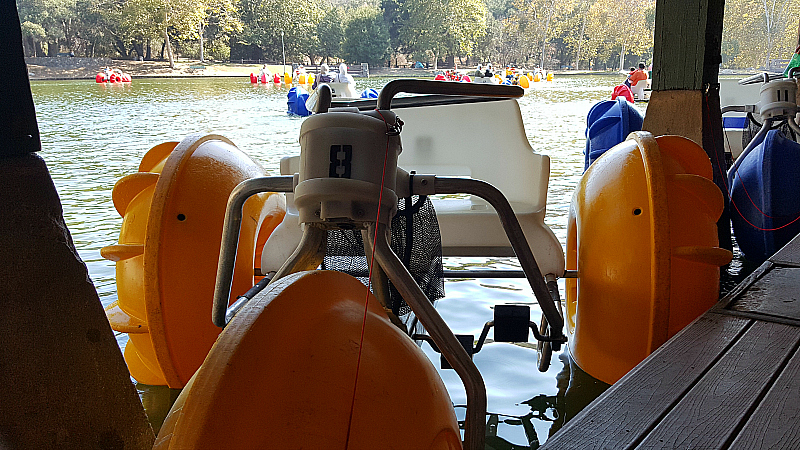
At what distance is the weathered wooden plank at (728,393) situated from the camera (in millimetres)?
1001

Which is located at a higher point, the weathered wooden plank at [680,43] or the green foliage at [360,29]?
the green foliage at [360,29]

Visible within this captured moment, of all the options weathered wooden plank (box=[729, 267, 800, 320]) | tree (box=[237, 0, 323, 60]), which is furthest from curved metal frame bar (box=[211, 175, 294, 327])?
tree (box=[237, 0, 323, 60])

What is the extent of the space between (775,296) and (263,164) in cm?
665

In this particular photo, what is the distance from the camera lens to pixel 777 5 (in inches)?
837

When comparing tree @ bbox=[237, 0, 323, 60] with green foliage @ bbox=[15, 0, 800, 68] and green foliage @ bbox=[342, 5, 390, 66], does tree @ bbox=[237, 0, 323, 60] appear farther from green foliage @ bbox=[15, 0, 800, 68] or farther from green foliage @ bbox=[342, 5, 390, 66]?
green foliage @ bbox=[342, 5, 390, 66]

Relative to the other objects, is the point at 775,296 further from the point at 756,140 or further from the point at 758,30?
the point at 758,30

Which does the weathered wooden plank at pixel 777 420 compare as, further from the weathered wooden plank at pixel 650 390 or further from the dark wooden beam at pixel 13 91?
the dark wooden beam at pixel 13 91

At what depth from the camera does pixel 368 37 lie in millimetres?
36125

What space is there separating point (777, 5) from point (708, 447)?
2464cm

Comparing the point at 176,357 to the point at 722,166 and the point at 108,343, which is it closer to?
the point at 108,343

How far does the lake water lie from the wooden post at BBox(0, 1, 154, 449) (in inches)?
36.9

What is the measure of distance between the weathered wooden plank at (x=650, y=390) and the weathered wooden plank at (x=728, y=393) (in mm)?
18

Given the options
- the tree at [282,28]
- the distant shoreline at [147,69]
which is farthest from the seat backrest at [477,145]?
the tree at [282,28]

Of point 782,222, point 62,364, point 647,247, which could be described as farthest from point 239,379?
point 782,222
